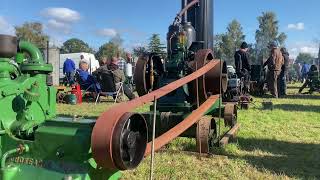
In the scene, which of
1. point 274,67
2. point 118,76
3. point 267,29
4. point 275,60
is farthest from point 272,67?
→ point 267,29

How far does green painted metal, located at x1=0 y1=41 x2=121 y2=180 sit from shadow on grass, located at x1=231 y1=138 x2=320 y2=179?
2229mm

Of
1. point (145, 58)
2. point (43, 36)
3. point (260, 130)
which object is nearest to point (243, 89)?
point (260, 130)

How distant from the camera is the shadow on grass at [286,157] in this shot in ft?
15.3

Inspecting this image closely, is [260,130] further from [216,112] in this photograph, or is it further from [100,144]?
[100,144]

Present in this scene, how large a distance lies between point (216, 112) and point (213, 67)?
1226 millimetres

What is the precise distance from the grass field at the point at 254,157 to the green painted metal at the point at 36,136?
1.38 meters

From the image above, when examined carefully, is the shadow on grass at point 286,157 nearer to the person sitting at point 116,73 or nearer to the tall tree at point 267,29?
the person sitting at point 116,73

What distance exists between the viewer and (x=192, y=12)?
24.3ft

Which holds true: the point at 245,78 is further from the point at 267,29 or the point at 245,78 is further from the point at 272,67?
the point at 267,29

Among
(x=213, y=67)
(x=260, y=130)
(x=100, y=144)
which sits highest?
(x=213, y=67)

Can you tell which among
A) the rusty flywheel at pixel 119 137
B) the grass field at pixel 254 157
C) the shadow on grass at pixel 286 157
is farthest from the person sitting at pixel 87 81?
the rusty flywheel at pixel 119 137

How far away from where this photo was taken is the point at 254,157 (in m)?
5.20

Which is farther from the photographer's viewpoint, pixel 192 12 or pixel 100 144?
pixel 192 12

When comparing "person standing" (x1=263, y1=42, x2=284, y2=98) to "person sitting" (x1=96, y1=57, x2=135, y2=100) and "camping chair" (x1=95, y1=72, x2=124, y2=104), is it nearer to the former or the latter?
"person sitting" (x1=96, y1=57, x2=135, y2=100)
